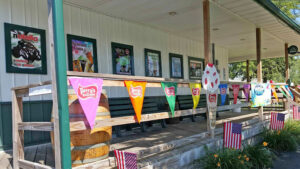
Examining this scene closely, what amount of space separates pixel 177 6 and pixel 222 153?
3.39 m

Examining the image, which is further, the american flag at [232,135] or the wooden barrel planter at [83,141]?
the american flag at [232,135]

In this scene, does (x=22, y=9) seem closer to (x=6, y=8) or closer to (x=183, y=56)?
(x=6, y=8)

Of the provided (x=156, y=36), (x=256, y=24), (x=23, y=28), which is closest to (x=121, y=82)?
(x=23, y=28)

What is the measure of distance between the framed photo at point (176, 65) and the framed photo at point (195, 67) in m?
0.58

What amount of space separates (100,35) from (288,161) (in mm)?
5139

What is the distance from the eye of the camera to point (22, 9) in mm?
4449

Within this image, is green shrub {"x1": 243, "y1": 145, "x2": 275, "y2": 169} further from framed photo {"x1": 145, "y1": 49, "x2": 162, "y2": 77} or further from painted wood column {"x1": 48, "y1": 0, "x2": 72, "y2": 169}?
painted wood column {"x1": 48, "y1": 0, "x2": 72, "y2": 169}

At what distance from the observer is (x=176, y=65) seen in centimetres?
815

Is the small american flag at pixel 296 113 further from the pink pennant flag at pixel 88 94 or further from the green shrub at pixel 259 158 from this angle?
the pink pennant flag at pixel 88 94

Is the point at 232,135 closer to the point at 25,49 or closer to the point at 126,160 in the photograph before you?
the point at 126,160

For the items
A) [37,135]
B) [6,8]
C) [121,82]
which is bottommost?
[37,135]

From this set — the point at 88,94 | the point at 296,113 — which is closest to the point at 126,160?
the point at 88,94

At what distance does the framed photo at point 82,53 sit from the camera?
5152mm

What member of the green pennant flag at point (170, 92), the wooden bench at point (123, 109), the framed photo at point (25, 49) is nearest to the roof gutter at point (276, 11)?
the green pennant flag at point (170, 92)
